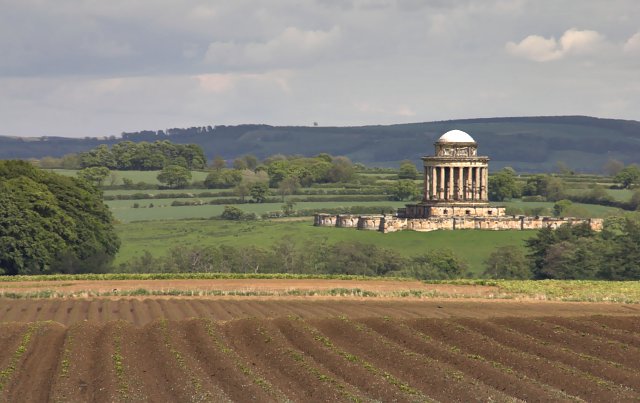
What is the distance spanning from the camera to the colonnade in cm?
16000

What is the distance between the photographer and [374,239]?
151 metres

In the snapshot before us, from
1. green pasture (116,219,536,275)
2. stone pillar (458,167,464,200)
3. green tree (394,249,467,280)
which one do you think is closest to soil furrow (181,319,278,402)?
green tree (394,249,467,280)

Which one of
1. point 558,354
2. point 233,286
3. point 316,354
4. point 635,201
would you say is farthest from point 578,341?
point 635,201

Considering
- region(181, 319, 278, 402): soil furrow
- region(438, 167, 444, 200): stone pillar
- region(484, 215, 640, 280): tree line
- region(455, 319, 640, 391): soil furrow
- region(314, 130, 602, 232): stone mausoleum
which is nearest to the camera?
region(181, 319, 278, 402): soil furrow

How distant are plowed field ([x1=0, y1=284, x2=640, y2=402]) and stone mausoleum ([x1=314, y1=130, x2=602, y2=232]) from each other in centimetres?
7241

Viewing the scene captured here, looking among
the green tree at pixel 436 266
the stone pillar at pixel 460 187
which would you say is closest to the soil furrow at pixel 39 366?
the green tree at pixel 436 266

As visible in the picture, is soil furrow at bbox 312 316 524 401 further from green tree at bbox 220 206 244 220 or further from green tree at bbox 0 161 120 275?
green tree at bbox 220 206 244 220

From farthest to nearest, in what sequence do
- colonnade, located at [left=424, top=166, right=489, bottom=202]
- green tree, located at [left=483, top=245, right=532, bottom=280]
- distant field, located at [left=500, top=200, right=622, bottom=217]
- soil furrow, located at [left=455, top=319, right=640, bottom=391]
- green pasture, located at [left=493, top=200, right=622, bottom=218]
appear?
distant field, located at [left=500, top=200, right=622, bottom=217]
green pasture, located at [left=493, top=200, right=622, bottom=218]
colonnade, located at [left=424, top=166, right=489, bottom=202]
green tree, located at [left=483, top=245, right=532, bottom=280]
soil furrow, located at [left=455, top=319, right=640, bottom=391]

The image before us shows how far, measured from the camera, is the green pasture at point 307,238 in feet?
483

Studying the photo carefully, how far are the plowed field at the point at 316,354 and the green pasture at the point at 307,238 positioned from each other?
61.3m

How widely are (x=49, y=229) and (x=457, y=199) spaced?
53.1 metres

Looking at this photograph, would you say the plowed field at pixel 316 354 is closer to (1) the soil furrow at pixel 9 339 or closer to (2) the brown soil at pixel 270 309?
(1) the soil furrow at pixel 9 339

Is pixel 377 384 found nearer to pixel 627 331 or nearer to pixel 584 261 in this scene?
pixel 627 331

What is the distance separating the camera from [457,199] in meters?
160
